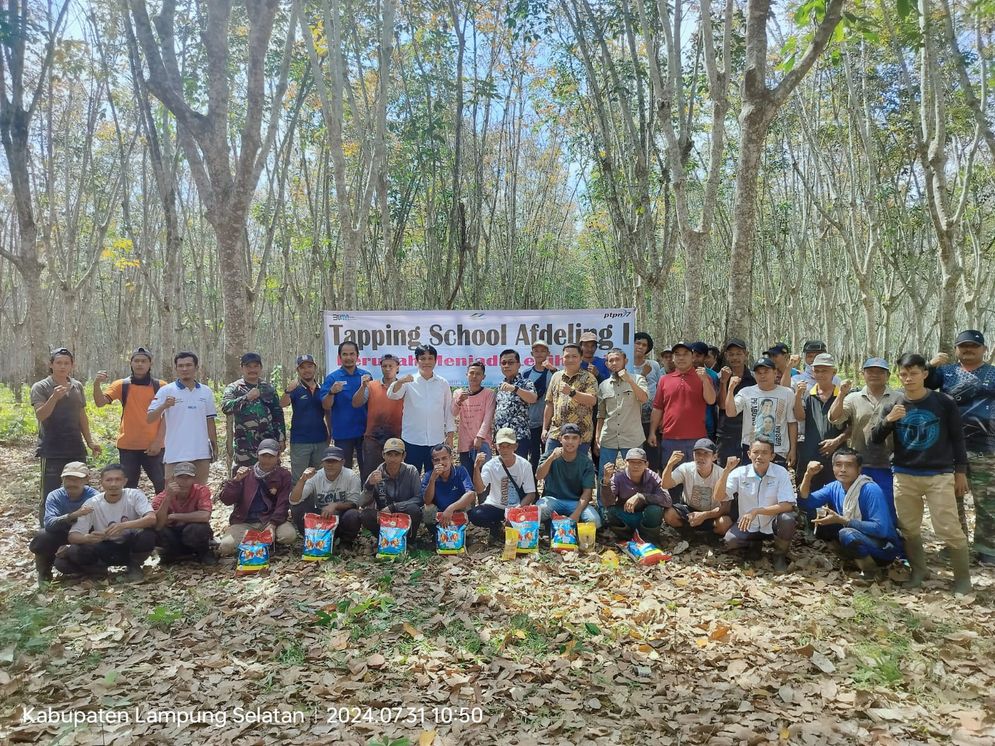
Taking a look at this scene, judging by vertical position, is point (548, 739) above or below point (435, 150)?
below

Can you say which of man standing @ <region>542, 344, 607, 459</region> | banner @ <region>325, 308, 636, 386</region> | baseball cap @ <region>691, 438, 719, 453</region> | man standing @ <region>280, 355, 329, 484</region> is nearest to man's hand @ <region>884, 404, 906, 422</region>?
baseball cap @ <region>691, 438, 719, 453</region>

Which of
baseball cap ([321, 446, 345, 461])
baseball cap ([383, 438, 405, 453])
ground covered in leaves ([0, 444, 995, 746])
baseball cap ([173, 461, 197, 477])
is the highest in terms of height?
baseball cap ([383, 438, 405, 453])

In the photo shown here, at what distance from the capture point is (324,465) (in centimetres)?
637

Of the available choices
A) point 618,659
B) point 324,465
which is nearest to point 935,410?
point 618,659

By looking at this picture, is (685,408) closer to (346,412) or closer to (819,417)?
(819,417)

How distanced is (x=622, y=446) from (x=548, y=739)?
12.1 ft

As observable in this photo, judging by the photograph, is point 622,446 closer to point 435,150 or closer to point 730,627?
point 730,627

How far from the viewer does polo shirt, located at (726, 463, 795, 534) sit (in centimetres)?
570

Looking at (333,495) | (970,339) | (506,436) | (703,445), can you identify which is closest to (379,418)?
(333,495)

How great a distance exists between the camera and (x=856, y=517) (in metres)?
5.49

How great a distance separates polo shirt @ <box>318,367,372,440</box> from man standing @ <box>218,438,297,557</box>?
75 centimetres

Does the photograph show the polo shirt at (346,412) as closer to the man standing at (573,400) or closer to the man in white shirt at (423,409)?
the man in white shirt at (423,409)

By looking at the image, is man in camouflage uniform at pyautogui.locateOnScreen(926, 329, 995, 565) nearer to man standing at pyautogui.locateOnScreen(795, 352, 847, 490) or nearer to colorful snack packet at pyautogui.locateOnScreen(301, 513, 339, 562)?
man standing at pyautogui.locateOnScreen(795, 352, 847, 490)

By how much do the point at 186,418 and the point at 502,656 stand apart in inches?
162
